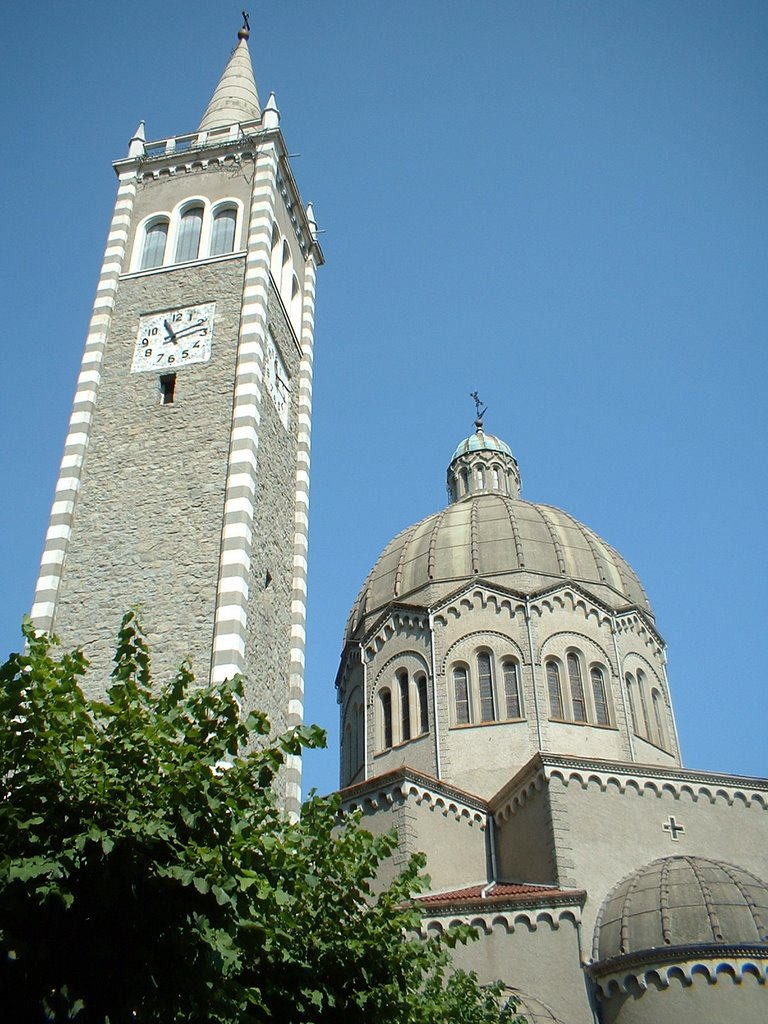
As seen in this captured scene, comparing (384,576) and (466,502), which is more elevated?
(466,502)

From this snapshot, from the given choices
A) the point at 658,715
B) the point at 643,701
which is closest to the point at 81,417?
the point at 643,701

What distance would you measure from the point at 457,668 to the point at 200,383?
13.7 metres

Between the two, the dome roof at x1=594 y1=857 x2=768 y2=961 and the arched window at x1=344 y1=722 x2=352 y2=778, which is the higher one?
the arched window at x1=344 y1=722 x2=352 y2=778

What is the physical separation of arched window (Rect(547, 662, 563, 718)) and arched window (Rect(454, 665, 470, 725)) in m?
2.20

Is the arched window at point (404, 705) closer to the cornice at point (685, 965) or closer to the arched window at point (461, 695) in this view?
Answer: the arched window at point (461, 695)

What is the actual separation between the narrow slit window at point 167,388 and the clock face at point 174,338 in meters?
0.19

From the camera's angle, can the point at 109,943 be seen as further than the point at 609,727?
No

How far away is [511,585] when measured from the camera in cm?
3014

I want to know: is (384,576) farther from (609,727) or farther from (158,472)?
(158,472)

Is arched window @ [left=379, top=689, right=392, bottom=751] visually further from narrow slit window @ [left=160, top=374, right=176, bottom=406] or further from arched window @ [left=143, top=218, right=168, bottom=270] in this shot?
arched window @ [left=143, top=218, right=168, bottom=270]

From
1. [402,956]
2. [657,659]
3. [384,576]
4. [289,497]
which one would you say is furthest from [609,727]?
[402,956]

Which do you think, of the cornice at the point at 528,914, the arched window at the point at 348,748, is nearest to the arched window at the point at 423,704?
the arched window at the point at 348,748

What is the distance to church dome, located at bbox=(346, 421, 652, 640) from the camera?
101 feet

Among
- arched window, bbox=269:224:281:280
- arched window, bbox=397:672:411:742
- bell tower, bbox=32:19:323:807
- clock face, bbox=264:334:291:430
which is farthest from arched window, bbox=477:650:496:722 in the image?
arched window, bbox=269:224:281:280
